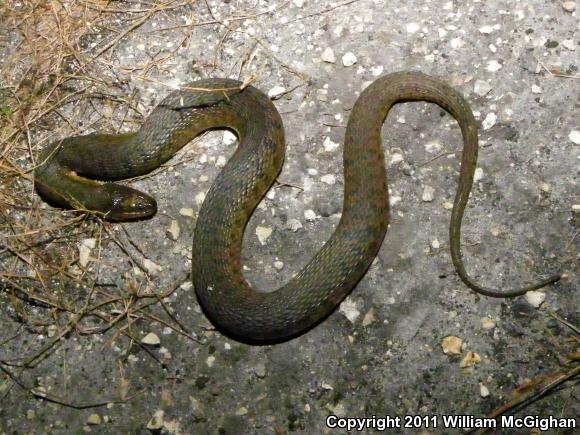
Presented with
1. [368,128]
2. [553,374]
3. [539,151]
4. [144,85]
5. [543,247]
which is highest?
[144,85]

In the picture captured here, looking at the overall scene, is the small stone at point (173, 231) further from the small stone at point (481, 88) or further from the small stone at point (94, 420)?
the small stone at point (481, 88)

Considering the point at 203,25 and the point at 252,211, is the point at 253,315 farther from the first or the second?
the point at 203,25

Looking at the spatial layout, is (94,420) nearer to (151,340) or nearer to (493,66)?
(151,340)

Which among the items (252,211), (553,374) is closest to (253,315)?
(252,211)

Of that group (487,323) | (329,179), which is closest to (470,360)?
(487,323)

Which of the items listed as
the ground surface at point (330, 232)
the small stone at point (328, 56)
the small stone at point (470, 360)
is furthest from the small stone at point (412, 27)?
the small stone at point (470, 360)

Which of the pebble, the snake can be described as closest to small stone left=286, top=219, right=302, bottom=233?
the snake

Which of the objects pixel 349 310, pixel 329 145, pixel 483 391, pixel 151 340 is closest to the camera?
pixel 483 391
